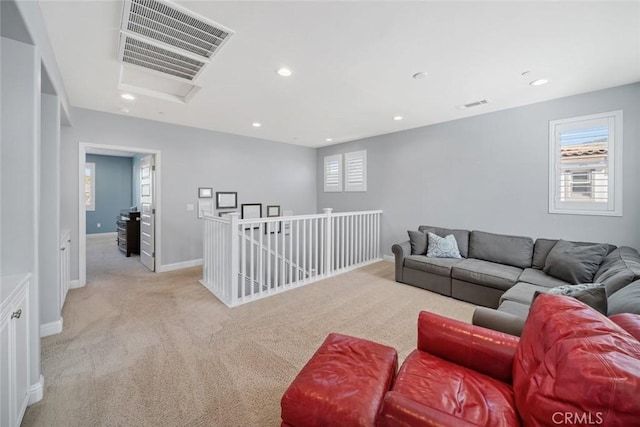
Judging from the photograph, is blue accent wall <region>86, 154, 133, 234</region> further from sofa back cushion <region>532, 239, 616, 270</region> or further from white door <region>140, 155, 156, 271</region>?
sofa back cushion <region>532, 239, 616, 270</region>

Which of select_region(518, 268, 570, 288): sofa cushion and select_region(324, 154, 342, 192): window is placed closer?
select_region(518, 268, 570, 288): sofa cushion

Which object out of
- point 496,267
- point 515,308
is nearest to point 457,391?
point 515,308

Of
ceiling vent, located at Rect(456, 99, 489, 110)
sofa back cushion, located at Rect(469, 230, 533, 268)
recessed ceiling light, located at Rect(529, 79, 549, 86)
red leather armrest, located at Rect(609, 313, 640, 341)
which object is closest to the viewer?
red leather armrest, located at Rect(609, 313, 640, 341)

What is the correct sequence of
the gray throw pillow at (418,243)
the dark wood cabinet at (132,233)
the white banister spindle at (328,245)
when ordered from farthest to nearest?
1. the dark wood cabinet at (132,233)
2. the white banister spindle at (328,245)
3. the gray throw pillow at (418,243)

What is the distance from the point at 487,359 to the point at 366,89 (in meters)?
2.99

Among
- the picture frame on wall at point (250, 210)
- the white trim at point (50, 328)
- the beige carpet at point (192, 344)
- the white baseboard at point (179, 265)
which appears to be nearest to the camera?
the beige carpet at point (192, 344)

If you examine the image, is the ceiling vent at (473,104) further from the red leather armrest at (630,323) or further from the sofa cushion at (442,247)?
the red leather armrest at (630,323)

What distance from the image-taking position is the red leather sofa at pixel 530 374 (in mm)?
775

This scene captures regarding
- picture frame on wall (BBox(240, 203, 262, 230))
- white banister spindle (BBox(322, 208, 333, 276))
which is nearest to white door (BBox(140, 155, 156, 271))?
picture frame on wall (BBox(240, 203, 262, 230))

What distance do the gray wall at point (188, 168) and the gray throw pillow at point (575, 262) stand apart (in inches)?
200

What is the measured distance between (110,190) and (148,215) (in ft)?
17.0

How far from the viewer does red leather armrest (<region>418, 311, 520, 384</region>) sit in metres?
1.38

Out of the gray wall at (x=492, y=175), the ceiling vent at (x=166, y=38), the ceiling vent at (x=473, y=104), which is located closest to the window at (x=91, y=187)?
the ceiling vent at (x=166, y=38)

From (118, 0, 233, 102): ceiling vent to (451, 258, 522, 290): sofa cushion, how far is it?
3.64m
